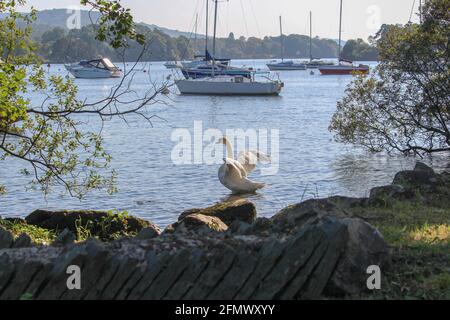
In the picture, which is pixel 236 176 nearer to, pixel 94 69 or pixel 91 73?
pixel 94 69

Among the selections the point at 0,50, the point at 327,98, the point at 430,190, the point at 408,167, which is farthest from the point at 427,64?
the point at 327,98

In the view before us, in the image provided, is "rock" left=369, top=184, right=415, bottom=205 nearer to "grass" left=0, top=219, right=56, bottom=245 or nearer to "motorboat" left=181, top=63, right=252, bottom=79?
"grass" left=0, top=219, right=56, bottom=245

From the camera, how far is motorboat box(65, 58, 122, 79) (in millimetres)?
124000

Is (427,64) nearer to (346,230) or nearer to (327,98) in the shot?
(346,230)

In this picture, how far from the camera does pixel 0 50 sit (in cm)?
1180

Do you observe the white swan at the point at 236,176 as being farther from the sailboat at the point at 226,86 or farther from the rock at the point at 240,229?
the sailboat at the point at 226,86

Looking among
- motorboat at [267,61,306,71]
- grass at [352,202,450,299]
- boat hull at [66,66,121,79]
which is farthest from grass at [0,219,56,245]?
motorboat at [267,61,306,71]

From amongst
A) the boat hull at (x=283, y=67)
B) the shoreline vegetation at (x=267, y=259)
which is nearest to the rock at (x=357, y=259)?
the shoreline vegetation at (x=267, y=259)

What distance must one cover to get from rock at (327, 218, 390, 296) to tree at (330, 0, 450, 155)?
1425 centimetres

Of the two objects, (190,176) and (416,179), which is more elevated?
(416,179)

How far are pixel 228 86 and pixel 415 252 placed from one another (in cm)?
6585

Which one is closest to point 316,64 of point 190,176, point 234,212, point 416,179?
point 190,176

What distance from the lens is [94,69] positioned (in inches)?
4899

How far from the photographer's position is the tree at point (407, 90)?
783 inches
